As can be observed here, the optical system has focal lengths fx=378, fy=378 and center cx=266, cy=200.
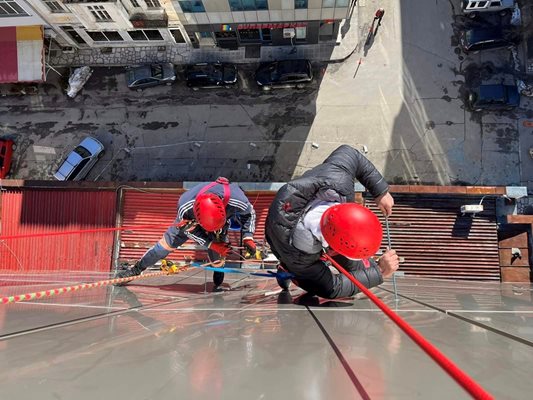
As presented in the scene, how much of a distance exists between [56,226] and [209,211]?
969cm

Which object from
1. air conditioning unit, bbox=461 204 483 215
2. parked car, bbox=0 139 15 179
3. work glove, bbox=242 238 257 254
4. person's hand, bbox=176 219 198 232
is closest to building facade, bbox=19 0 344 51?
parked car, bbox=0 139 15 179

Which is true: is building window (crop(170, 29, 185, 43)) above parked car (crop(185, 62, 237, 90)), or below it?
above

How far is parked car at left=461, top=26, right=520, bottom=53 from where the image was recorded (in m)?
14.7

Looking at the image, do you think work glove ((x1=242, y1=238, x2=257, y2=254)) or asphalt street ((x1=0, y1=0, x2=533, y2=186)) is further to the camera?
asphalt street ((x1=0, y1=0, x2=533, y2=186))

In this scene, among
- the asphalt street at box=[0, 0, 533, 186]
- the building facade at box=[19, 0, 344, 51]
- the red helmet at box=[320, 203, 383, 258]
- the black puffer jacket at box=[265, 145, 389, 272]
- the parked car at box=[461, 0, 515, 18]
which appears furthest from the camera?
the asphalt street at box=[0, 0, 533, 186]

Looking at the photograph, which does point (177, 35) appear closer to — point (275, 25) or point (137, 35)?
point (137, 35)

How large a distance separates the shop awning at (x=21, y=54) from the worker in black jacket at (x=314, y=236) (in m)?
15.5

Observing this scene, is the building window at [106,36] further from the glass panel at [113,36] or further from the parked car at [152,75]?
the parked car at [152,75]

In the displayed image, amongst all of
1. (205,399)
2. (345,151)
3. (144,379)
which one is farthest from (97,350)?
(345,151)

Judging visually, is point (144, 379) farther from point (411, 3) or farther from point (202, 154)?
point (411, 3)

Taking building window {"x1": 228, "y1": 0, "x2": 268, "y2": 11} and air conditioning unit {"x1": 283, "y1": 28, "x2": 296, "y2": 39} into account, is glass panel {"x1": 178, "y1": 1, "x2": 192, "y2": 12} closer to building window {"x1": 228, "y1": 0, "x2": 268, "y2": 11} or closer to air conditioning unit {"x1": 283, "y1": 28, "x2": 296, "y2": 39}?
building window {"x1": 228, "y1": 0, "x2": 268, "y2": 11}

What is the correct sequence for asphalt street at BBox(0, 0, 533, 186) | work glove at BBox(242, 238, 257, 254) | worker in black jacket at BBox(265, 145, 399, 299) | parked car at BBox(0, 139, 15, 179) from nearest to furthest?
worker in black jacket at BBox(265, 145, 399, 299), work glove at BBox(242, 238, 257, 254), asphalt street at BBox(0, 0, 533, 186), parked car at BBox(0, 139, 15, 179)

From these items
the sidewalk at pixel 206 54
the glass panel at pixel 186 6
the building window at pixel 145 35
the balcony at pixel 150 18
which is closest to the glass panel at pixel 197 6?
the glass panel at pixel 186 6

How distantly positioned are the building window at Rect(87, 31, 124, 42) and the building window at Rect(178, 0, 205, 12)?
4.14 meters
